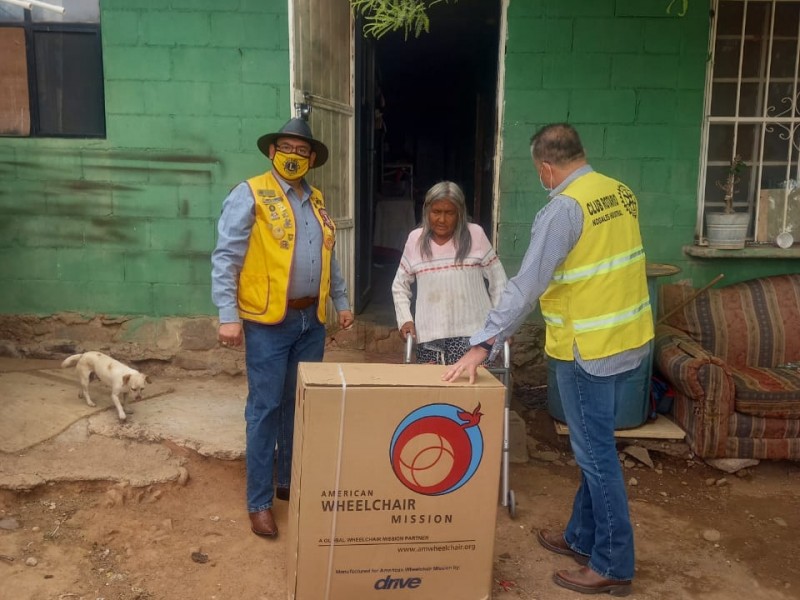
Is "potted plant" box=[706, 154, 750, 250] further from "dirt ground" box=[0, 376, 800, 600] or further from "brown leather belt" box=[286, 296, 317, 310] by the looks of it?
"brown leather belt" box=[286, 296, 317, 310]

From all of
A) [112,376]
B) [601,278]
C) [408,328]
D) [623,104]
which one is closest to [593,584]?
[601,278]

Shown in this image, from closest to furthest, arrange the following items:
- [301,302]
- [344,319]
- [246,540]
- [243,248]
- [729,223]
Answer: [243,248]
[301,302]
[246,540]
[344,319]
[729,223]

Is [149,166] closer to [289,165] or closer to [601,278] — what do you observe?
[289,165]

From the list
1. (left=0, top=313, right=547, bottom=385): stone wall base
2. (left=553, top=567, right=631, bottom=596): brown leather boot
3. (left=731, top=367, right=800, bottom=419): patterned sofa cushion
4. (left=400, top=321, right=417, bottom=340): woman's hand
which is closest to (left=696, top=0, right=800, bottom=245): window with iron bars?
(left=731, top=367, right=800, bottom=419): patterned sofa cushion

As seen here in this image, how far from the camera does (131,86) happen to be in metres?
5.14

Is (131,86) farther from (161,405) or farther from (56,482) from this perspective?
(56,482)

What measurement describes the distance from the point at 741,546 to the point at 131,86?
4.70 meters

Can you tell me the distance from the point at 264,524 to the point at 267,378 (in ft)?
2.29

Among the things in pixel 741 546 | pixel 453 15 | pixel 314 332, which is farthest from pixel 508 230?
pixel 453 15

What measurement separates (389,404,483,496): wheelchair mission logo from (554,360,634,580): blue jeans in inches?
20.9

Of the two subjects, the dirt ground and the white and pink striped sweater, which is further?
the white and pink striped sweater

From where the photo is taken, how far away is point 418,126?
12.9 meters

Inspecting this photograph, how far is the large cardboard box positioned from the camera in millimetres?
2564

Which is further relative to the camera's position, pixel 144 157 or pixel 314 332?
pixel 144 157
